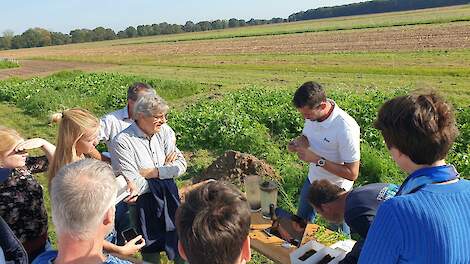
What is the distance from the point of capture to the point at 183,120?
11148 millimetres

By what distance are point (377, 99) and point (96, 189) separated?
10662mm

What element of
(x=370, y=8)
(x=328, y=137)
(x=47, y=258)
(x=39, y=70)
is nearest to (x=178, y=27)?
(x=370, y=8)

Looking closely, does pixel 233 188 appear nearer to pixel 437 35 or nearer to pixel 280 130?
pixel 280 130

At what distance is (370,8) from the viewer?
3718 inches

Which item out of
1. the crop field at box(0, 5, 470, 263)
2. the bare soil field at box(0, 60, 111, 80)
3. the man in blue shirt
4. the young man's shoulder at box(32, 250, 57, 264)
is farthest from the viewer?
the bare soil field at box(0, 60, 111, 80)

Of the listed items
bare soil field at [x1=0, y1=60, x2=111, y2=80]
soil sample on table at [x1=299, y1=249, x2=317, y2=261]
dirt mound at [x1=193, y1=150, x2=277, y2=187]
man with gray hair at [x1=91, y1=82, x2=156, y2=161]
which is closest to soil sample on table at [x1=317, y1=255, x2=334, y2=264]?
soil sample on table at [x1=299, y1=249, x2=317, y2=261]

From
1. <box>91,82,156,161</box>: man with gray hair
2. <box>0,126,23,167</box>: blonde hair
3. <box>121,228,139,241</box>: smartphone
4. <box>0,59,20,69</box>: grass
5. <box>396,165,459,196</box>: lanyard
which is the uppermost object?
<box>0,126,23,167</box>: blonde hair

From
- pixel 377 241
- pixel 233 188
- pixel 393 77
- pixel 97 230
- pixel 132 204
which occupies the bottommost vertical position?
pixel 393 77

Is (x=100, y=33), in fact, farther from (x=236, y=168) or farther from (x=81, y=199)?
(x=81, y=199)

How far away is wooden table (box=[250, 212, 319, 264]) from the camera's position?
10.9 feet

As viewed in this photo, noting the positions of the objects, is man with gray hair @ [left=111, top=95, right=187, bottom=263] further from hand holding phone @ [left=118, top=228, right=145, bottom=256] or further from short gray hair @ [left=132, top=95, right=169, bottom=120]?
hand holding phone @ [left=118, top=228, right=145, bottom=256]

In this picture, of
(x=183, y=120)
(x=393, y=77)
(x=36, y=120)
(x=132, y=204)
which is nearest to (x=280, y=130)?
(x=183, y=120)

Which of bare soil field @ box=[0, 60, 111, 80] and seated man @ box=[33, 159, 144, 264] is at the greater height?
seated man @ box=[33, 159, 144, 264]

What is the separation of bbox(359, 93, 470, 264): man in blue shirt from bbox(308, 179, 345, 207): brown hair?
104cm
